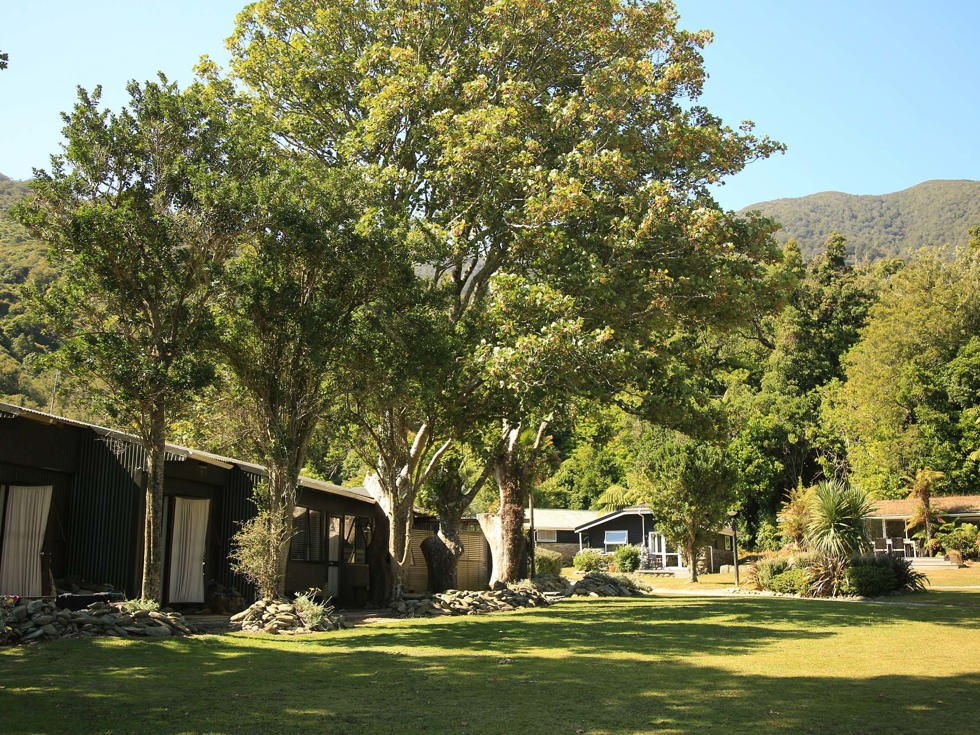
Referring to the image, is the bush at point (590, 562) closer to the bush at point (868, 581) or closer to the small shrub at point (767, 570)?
the small shrub at point (767, 570)

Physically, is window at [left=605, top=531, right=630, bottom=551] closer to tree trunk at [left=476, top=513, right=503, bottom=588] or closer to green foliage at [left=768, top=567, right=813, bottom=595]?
tree trunk at [left=476, top=513, right=503, bottom=588]

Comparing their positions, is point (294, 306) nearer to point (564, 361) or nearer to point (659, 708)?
point (564, 361)

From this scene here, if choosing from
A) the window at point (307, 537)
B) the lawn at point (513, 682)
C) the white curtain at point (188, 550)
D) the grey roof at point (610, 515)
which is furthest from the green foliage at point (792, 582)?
the grey roof at point (610, 515)

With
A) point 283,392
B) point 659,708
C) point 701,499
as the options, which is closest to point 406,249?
point 283,392

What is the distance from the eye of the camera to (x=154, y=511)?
13.9 meters

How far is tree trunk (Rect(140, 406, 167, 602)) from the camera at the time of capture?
13.7 metres

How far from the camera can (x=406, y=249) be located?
16172mm

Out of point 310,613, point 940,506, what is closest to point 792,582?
point 310,613

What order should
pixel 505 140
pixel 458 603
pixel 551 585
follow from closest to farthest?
pixel 505 140
pixel 458 603
pixel 551 585

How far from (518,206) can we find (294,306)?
20.5 feet

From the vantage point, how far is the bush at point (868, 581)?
23516 millimetres

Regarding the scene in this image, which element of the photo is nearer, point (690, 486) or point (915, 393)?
point (690, 486)

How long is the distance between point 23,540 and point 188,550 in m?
3.56

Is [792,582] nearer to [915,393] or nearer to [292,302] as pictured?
[292,302]
